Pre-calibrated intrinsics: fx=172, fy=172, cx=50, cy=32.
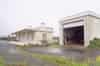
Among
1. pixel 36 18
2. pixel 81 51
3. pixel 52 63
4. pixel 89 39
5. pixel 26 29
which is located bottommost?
pixel 52 63

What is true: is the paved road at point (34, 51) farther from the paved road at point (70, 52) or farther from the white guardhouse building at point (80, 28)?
the white guardhouse building at point (80, 28)

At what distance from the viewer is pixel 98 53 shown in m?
3.15

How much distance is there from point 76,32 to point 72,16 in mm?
302

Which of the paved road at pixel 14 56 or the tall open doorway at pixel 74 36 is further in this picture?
the tall open doorway at pixel 74 36

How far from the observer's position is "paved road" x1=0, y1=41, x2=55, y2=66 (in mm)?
2934

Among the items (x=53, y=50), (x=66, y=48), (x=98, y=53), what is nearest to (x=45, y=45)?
(x=53, y=50)

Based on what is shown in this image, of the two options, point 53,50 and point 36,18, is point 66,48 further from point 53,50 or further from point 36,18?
point 36,18

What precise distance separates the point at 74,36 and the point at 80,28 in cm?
19

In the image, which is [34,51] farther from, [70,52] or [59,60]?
[70,52]

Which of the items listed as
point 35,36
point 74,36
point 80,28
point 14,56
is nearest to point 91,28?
point 80,28

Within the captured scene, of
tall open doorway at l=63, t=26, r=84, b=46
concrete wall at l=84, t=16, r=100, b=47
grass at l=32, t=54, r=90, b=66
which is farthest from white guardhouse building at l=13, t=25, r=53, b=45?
concrete wall at l=84, t=16, r=100, b=47

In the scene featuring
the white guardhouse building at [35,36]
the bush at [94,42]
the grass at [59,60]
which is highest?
the white guardhouse building at [35,36]

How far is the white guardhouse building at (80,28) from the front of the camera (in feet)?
10.0

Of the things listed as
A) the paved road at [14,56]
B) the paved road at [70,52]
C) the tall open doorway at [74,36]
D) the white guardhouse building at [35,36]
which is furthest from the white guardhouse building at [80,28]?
the paved road at [14,56]
